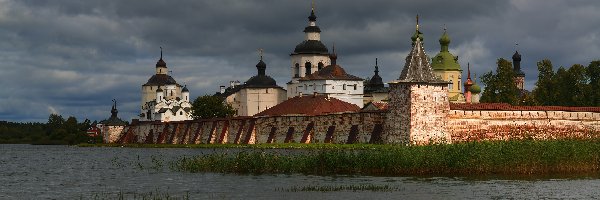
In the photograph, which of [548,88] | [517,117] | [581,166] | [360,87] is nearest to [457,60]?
[360,87]

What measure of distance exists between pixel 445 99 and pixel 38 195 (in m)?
34.9

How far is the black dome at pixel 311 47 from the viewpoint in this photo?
106213mm

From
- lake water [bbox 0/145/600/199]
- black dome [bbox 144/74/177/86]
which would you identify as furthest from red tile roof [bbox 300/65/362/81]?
lake water [bbox 0/145/600/199]

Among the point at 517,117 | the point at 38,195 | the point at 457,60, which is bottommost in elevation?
the point at 38,195

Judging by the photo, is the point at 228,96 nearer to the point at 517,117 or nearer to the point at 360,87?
the point at 360,87

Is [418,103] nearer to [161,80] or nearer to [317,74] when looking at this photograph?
[317,74]

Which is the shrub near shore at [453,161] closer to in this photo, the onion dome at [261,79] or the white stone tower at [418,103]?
the white stone tower at [418,103]

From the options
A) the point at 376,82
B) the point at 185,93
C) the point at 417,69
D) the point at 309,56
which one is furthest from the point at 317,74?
the point at 185,93

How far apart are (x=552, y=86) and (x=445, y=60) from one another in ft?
75.8

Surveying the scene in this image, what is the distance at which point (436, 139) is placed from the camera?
58.9m

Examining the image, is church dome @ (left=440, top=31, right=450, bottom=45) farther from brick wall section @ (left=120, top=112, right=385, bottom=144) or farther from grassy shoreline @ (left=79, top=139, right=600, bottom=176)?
grassy shoreline @ (left=79, top=139, right=600, bottom=176)

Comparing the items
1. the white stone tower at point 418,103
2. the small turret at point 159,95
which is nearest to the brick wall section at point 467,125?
the white stone tower at point 418,103

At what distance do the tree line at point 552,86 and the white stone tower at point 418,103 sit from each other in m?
21.7

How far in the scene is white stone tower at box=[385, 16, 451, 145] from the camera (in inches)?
2327
